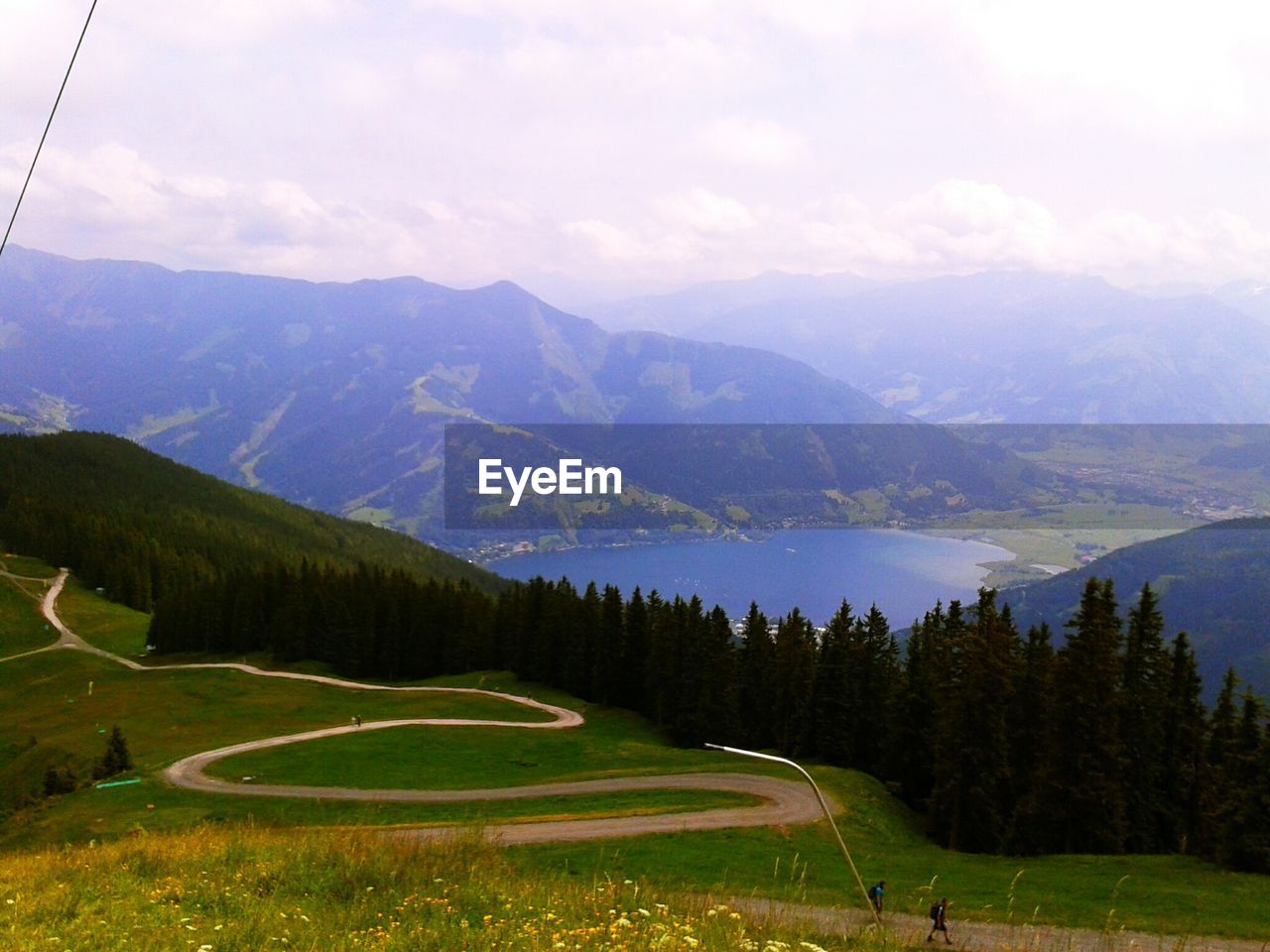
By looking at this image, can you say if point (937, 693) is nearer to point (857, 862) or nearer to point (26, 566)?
point (857, 862)

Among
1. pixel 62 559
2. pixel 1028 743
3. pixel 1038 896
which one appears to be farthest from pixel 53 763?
pixel 62 559

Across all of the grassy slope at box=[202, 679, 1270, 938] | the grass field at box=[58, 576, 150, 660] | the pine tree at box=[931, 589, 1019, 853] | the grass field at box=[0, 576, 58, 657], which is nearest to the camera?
the grassy slope at box=[202, 679, 1270, 938]

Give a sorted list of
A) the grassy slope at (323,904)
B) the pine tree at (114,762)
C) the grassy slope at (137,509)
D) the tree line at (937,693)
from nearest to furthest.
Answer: the grassy slope at (323,904), the tree line at (937,693), the pine tree at (114,762), the grassy slope at (137,509)

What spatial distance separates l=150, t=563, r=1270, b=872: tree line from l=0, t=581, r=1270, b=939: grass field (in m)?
4.11

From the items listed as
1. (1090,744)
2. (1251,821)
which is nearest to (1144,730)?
(1090,744)

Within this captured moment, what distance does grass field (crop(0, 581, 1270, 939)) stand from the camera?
26.2 m

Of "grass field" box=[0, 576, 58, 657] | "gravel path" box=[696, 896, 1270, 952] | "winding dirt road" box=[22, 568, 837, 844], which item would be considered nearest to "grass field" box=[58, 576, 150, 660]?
"grass field" box=[0, 576, 58, 657]

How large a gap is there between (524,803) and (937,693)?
1015 inches

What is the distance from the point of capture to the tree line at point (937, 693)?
137ft

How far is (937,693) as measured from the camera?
48.1 m

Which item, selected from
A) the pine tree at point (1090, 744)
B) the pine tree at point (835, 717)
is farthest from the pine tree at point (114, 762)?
the pine tree at point (1090, 744)

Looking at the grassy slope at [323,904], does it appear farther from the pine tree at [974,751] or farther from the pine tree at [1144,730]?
the pine tree at [1144,730]

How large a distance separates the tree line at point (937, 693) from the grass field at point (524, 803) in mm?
4106

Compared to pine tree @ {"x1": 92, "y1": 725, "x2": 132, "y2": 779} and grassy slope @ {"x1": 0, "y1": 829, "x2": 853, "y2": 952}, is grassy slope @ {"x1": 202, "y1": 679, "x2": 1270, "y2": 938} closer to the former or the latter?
grassy slope @ {"x1": 0, "y1": 829, "x2": 853, "y2": 952}
